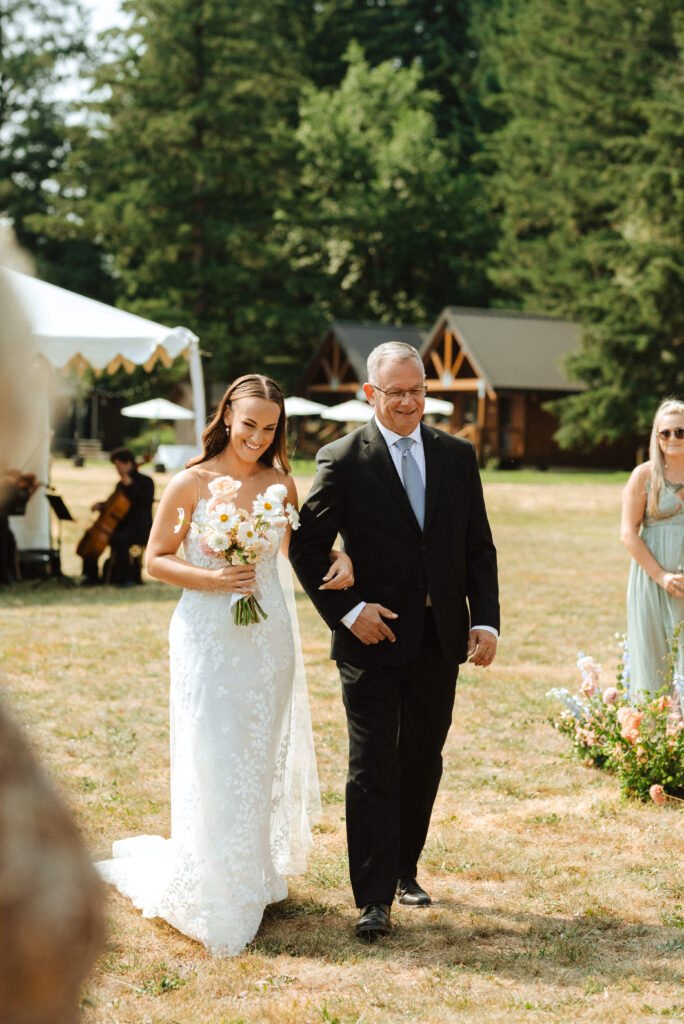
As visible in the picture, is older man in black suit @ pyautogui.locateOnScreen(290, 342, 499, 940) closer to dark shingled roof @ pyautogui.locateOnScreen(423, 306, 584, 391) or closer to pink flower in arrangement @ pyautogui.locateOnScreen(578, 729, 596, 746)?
pink flower in arrangement @ pyautogui.locateOnScreen(578, 729, 596, 746)

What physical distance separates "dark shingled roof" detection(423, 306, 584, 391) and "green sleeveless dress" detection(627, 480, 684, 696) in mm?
35655

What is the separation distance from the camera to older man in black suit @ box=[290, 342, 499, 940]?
4484mm

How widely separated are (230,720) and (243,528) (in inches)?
29.0

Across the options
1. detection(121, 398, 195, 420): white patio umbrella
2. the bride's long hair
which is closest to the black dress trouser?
the bride's long hair

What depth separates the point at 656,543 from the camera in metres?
6.42

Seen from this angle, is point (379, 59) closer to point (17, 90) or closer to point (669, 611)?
point (17, 90)

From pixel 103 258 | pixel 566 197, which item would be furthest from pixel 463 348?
pixel 103 258

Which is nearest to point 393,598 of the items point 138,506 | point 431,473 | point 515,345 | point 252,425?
point 431,473

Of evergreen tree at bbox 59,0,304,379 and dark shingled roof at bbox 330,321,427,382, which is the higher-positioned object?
evergreen tree at bbox 59,0,304,379

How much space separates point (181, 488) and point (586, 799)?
3067 millimetres

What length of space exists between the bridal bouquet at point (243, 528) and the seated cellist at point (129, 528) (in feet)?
33.4

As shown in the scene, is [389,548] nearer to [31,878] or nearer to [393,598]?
[393,598]

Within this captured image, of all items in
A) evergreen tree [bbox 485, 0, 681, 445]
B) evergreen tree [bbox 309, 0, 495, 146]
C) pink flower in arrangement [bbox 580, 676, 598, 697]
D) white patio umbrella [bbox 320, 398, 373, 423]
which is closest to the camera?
pink flower in arrangement [bbox 580, 676, 598, 697]

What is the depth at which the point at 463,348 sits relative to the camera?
4381 centimetres
